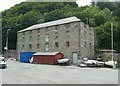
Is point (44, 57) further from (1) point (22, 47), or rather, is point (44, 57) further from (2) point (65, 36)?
(1) point (22, 47)

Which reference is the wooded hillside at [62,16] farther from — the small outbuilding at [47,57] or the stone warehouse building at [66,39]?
the small outbuilding at [47,57]

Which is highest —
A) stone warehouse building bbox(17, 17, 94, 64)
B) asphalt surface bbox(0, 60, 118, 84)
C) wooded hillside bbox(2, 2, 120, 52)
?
wooded hillside bbox(2, 2, 120, 52)

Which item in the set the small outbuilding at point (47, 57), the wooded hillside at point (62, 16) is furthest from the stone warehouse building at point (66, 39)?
the wooded hillside at point (62, 16)

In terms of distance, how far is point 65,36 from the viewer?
39.5m

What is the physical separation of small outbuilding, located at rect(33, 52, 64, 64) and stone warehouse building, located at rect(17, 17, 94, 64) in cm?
191

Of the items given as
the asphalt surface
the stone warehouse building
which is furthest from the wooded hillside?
the asphalt surface

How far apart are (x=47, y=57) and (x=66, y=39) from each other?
16.8 feet

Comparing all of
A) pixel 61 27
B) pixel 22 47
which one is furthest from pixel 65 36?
pixel 22 47

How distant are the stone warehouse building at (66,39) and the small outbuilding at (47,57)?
1913 millimetres

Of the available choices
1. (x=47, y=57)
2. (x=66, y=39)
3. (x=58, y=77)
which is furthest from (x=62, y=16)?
(x=58, y=77)

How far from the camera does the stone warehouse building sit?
122ft

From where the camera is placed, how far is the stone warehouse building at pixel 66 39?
3725 centimetres

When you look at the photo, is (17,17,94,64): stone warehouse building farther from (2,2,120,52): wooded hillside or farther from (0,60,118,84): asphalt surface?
(0,60,118,84): asphalt surface

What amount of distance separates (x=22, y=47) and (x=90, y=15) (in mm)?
24367
